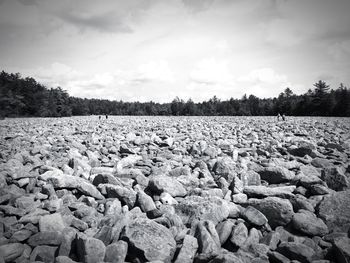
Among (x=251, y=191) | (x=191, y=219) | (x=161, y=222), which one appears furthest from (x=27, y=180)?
(x=251, y=191)

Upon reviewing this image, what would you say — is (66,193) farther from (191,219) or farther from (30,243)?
(191,219)

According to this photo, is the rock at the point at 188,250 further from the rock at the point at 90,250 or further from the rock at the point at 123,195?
the rock at the point at 123,195

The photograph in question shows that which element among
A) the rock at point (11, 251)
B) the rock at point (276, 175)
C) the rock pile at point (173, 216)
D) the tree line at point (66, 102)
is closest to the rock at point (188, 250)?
the rock pile at point (173, 216)

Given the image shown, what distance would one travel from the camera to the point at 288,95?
338 feet

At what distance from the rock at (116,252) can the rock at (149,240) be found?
0.10 meters

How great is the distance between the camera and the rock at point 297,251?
112 inches

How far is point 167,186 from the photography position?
484cm

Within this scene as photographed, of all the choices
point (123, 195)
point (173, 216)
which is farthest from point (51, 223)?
point (173, 216)

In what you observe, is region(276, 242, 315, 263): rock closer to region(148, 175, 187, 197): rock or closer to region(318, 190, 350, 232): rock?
region(318, 190, 350, 232): rock

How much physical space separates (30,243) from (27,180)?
232 cm

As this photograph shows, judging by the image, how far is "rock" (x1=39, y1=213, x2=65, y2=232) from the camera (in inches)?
133

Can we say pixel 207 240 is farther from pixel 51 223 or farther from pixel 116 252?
pixel 51 223

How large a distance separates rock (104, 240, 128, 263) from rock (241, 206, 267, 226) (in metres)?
2.01

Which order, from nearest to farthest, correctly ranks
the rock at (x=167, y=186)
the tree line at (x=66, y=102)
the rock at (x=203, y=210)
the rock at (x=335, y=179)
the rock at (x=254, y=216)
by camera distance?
1. the rock at (x=254, y=216)
2. the rock at (x=203, y=210)
3. the rock at (x=167, y=186)
4. the rock at (x=335, y=179)
5. the tree line at (x=66, y=102)
